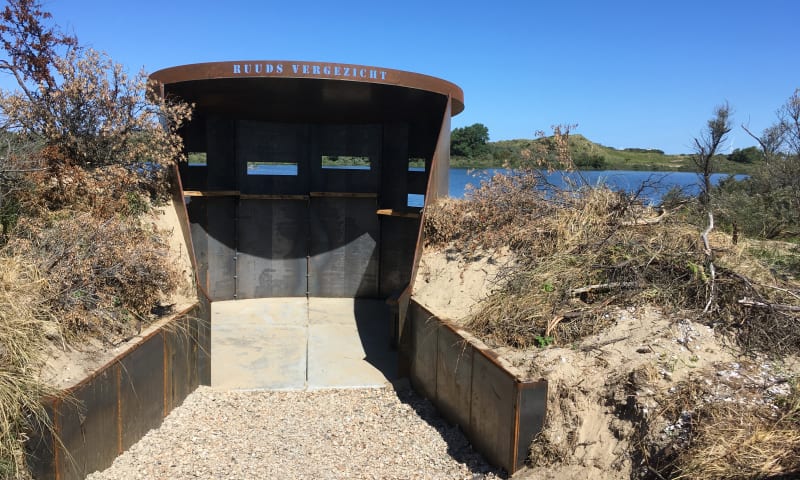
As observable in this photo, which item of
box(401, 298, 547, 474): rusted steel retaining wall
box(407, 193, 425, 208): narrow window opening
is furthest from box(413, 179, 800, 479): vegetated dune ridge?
box(407, 193, 425, 208): narrow window opening

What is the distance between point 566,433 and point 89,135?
793cm

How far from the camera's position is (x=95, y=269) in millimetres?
6066

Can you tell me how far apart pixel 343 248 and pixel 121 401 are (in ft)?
26.4

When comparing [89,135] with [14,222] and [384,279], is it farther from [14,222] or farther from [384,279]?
[384,279]

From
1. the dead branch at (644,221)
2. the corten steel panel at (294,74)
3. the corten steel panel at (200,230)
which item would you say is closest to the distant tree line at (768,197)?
the dead branch at (644,221)

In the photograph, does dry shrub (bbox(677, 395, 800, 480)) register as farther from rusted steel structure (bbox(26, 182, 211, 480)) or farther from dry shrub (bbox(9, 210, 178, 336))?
dry shrub (bbox(9, 210, 178, 336))

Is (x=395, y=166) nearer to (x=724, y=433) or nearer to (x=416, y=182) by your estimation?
(x=416, y=182)

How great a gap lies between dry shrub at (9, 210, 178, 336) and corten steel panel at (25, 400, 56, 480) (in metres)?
1.33

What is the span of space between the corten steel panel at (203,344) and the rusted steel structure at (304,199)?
13.3 ft

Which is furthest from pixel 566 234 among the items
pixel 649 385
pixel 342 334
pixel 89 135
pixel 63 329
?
pixel 89 135

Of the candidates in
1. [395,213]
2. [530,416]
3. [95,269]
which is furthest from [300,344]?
[530,416]

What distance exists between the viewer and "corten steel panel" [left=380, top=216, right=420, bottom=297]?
1254cm

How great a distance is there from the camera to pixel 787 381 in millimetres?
4352

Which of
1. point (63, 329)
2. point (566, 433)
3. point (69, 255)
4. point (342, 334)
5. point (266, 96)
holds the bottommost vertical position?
point (342, 334)
